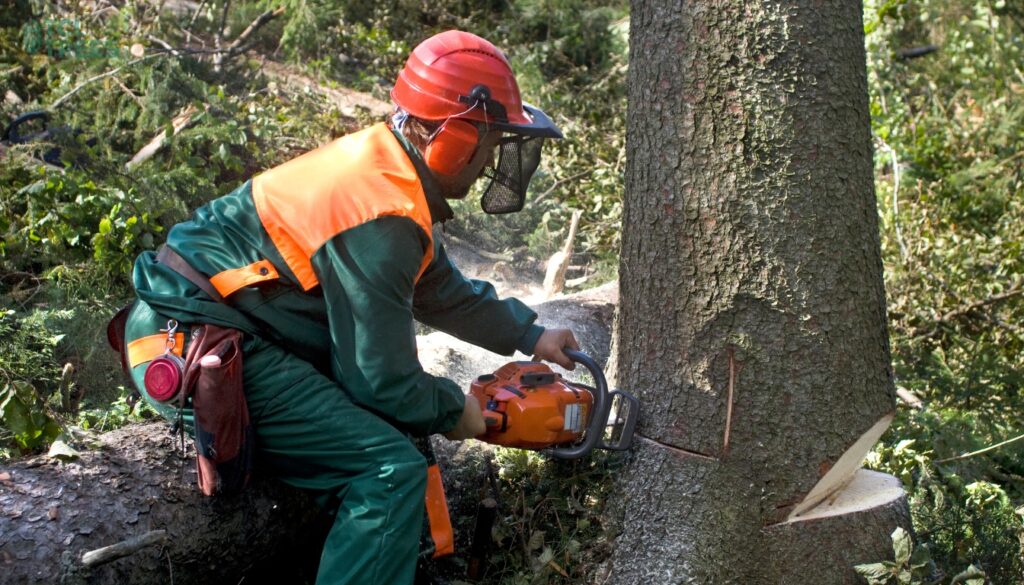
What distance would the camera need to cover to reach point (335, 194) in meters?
2.53

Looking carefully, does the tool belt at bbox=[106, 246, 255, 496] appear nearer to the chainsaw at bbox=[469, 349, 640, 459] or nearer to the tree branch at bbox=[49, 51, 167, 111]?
the chainsaw at bbox=[469, 349, 640, 459]

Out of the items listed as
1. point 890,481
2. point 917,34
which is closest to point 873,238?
point 890,481

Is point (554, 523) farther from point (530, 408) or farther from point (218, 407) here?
point (218, 407)

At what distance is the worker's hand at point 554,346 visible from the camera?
3.23 meters

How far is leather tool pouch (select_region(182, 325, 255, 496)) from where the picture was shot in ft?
8.32

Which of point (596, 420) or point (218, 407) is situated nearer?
point (218, 407)

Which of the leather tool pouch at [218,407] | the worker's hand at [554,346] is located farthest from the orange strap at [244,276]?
the worker's hand at [554,346]

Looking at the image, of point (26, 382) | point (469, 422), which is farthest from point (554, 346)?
point (26, 382)

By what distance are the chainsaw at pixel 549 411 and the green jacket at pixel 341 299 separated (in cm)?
21

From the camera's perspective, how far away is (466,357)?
14.0 feet

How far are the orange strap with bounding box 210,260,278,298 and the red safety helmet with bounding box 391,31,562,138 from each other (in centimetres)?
62

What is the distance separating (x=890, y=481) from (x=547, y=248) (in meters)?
3.46

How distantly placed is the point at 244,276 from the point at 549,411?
1.01 meters

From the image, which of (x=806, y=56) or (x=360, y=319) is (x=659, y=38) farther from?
(x=360, y=319)
